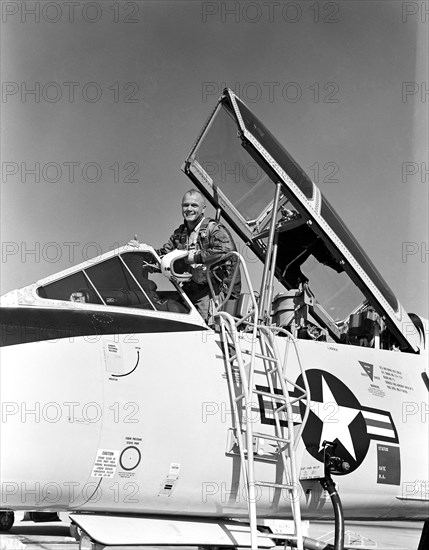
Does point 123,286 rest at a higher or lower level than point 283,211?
lower

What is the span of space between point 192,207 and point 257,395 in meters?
2.27

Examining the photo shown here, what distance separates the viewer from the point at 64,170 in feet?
33.5

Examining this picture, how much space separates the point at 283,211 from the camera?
8.51 metres

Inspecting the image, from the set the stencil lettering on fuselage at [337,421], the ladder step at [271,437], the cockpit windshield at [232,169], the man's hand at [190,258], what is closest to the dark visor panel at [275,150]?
the cockpit windshield at [232,169]

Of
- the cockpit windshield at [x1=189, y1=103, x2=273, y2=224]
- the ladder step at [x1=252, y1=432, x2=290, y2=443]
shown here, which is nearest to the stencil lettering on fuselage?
the ladder step at [x1=252, y1=432, x2=290, y2=443]

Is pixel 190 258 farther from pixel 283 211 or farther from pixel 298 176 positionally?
pixel 298 176

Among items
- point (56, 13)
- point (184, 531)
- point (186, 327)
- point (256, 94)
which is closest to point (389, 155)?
point (256, 94)

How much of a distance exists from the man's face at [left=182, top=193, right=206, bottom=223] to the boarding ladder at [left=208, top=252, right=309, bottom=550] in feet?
3.42

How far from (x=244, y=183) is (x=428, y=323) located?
9.55 ft

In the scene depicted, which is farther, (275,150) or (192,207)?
(192,207)

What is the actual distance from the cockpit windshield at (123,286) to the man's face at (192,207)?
109 cm

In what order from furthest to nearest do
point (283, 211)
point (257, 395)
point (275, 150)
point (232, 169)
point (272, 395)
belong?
point (232, 169)
point (283, 211)
point (275, 150)
point (257, 395)
point (272, 395)

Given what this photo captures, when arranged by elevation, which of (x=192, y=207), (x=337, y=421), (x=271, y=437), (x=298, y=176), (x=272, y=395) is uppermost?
(x=298, y=176)

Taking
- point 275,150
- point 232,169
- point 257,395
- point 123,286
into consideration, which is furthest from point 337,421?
point 232,169
